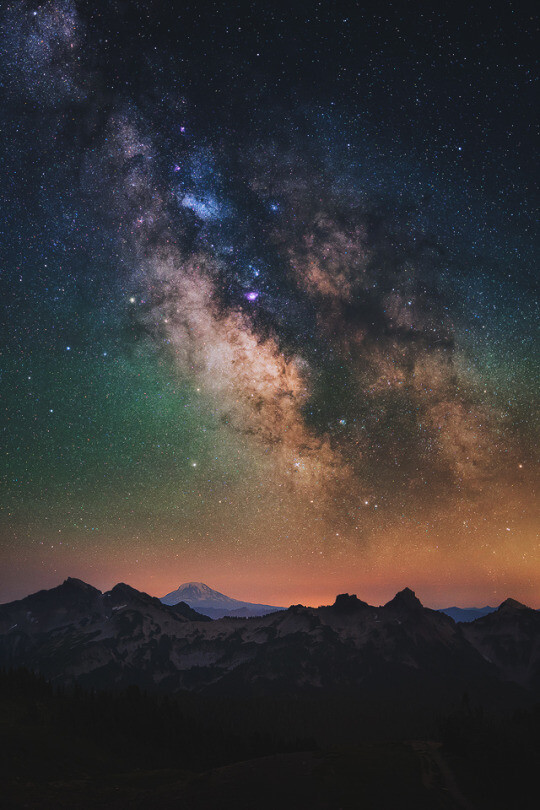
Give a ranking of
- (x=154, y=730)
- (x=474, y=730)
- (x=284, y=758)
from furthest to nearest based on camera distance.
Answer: (x=154, y=730) < (x=474, y=730) < (x=284, y=758)

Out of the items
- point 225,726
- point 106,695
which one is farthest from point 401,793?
point 225,726

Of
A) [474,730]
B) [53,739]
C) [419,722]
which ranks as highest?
[474,730]

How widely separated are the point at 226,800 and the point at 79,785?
32.5 m

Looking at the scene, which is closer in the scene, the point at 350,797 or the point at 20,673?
the point at 350,797

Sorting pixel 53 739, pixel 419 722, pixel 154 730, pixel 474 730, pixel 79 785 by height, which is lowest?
pixel 419 722

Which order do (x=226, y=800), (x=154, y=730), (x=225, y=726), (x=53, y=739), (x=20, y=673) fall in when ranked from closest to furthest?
1. (x=226, y=800)
2. (x=53, y=739)
3. (x=154, y=730)
4. (x=20, y=673)
5. (x=225, y=726)

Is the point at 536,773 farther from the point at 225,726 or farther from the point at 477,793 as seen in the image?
the point at 225,726

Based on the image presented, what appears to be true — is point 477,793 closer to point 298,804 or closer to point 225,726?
point 298,804

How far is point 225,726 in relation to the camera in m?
168

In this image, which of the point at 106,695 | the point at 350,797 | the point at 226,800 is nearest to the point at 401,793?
the point at 350,797

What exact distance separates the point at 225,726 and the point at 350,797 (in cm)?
16945

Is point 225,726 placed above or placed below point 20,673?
below

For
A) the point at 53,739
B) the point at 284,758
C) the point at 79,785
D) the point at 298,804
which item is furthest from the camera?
the point at 53,739

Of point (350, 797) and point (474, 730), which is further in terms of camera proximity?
point (474, 730)
